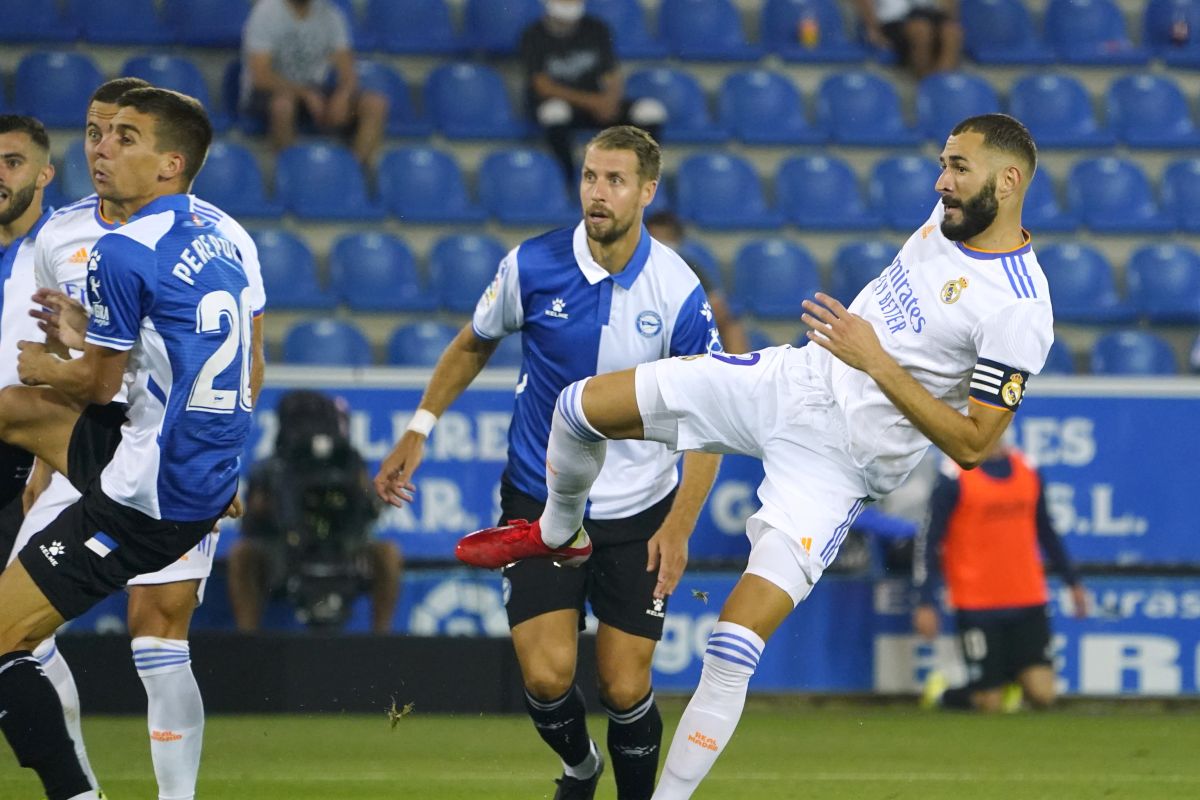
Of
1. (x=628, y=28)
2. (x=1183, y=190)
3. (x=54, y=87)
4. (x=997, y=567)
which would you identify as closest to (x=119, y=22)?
(x=54, y=87)

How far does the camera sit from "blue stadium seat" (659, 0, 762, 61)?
46.0 ft

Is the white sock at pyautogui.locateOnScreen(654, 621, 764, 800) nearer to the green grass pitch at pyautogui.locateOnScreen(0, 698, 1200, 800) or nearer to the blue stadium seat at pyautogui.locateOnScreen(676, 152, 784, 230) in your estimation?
the green grass pitch at pyautogui.locateOnScreen(0, 698, 1200, 800)

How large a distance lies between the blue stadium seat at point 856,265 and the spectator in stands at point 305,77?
336 cm

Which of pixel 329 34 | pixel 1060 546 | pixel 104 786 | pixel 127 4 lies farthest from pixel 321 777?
pixel 127 4

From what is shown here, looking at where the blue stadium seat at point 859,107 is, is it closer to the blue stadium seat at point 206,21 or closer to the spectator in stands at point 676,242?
the spectator in stands at point 676,242

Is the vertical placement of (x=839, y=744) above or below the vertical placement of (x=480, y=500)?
below

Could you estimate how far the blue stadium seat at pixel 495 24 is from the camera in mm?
13656

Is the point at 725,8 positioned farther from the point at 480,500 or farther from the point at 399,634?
the point at 399,634

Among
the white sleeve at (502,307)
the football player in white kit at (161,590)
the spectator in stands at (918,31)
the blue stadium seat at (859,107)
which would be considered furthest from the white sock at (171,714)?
the spectator in stands at (918,31)

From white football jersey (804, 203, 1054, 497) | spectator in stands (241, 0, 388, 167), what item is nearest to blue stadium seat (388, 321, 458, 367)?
spectator in stands (241, 0, 388, 167)

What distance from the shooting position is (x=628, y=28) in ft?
46.0

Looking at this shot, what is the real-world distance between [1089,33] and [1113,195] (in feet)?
5.48

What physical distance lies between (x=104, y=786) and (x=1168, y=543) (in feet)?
21.2

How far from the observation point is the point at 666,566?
20.1 ft
